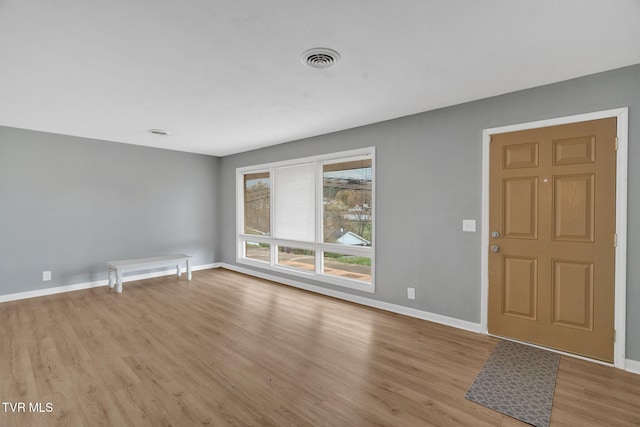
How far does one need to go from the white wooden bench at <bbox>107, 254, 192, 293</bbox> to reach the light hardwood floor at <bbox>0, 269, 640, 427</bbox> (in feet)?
2.72

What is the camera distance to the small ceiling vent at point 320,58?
2.24 metres

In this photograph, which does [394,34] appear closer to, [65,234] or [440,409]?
[440,409]

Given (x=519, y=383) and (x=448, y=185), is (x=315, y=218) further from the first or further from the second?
(x=519, y=383)

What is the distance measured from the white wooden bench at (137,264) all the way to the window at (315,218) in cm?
116

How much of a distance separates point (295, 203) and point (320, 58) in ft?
10.3

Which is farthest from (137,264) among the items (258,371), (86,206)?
(258,371)

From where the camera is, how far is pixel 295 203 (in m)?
5.29

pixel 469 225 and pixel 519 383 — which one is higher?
pixel 469 225

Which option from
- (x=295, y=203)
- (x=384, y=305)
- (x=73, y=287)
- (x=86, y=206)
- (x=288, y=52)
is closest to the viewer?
(x=288, y=52)

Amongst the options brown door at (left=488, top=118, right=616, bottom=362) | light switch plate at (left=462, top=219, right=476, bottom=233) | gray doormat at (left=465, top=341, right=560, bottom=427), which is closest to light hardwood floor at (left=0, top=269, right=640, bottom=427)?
gray doormat at (left=465, top=341, right=560, bottom=427)

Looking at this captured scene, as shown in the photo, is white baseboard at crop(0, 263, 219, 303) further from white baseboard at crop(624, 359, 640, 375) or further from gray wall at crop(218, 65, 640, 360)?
white baseboard at crop(624, 359, 640, 375)

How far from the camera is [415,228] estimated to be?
3.74 m

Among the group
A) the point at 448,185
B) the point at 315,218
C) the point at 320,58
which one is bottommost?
the point at 315,218

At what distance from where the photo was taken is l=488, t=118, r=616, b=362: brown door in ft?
8.57
